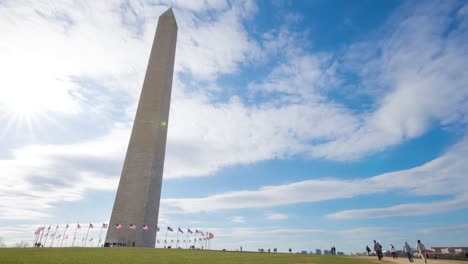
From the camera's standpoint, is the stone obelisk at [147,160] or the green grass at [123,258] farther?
the stone obelisk at [147,160]

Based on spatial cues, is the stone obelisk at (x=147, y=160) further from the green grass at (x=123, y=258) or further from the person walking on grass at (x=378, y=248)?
the person walking on grass at (x=378, y=248)

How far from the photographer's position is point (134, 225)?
132ft

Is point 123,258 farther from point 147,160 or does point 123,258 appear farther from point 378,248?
point 147,160

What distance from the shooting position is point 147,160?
143 feet

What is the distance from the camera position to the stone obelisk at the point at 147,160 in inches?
1609

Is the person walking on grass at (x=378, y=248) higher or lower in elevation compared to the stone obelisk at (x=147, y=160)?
lower

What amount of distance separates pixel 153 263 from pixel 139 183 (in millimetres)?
29186

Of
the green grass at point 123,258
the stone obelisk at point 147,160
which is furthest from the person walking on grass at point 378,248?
the stone obelisk at point 147,160

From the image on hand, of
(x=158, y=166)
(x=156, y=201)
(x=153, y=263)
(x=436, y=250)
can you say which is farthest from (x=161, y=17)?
(x=436, y=250)

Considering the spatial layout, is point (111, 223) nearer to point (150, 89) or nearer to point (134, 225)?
point (134, 225)

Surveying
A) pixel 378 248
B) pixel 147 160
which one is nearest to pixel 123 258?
pixel 378 248

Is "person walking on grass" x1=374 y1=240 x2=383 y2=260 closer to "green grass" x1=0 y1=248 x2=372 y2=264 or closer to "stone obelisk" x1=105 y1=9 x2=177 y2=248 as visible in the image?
"green grass" x1=0 y1=248 x2=372 y2=264

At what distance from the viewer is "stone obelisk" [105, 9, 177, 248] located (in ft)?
134

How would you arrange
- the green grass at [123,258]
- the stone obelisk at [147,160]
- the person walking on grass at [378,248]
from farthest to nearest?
the stone obelisk at [147,160] < the person walking on grass at [378,248] < the green grass at [123,258]
